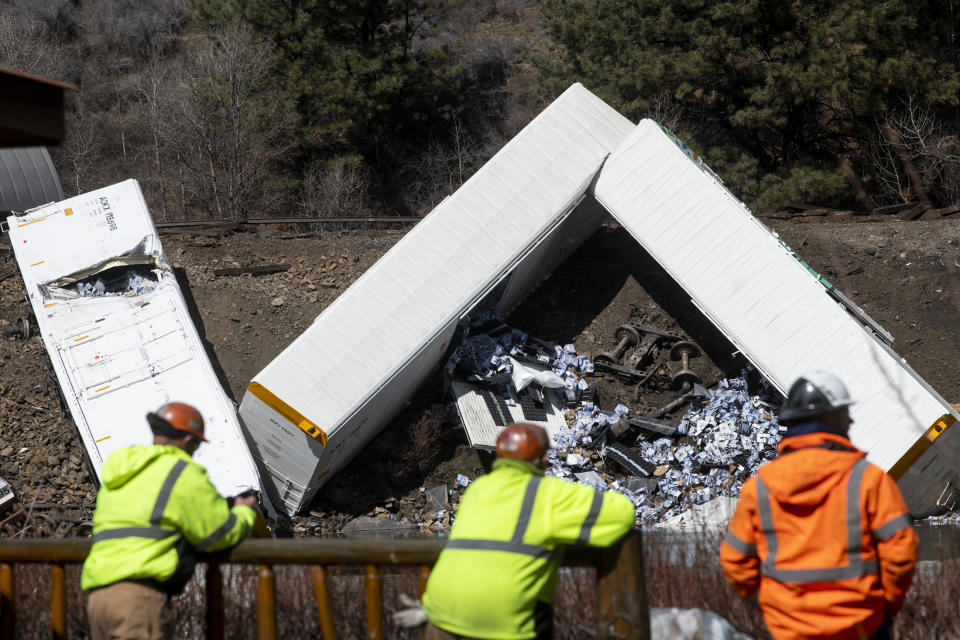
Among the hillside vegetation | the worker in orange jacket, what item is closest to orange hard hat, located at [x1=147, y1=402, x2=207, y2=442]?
the worker in orange jacket

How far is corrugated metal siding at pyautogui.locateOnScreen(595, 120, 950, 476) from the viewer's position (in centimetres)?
1092

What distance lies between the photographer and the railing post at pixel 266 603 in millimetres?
3531

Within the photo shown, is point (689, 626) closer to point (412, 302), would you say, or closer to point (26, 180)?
point (412, 302)

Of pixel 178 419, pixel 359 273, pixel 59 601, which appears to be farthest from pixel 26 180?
pixel 178 419

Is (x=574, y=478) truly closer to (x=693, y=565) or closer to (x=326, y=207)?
(x=693, y=565)

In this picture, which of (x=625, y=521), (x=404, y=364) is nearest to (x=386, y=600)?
(x=625, y=521)

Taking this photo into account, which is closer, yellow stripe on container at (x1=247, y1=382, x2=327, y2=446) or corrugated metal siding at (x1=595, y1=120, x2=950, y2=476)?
yellow stripe on container at (x1=247, y1=382, x2=327, y2=446)

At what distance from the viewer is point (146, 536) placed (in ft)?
11.2

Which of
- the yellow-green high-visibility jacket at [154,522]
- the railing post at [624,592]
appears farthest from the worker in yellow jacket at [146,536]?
the railing post at [624,592]

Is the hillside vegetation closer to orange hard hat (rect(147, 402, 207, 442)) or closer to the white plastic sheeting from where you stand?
the white plastic sheeting

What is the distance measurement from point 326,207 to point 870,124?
14.7 m

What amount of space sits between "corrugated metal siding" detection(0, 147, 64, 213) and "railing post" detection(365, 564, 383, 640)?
16.1 metres

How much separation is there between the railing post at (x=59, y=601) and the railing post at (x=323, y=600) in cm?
113

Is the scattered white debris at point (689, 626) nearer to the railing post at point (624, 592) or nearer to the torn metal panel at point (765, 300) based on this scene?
the railing post at point (624, 592)
